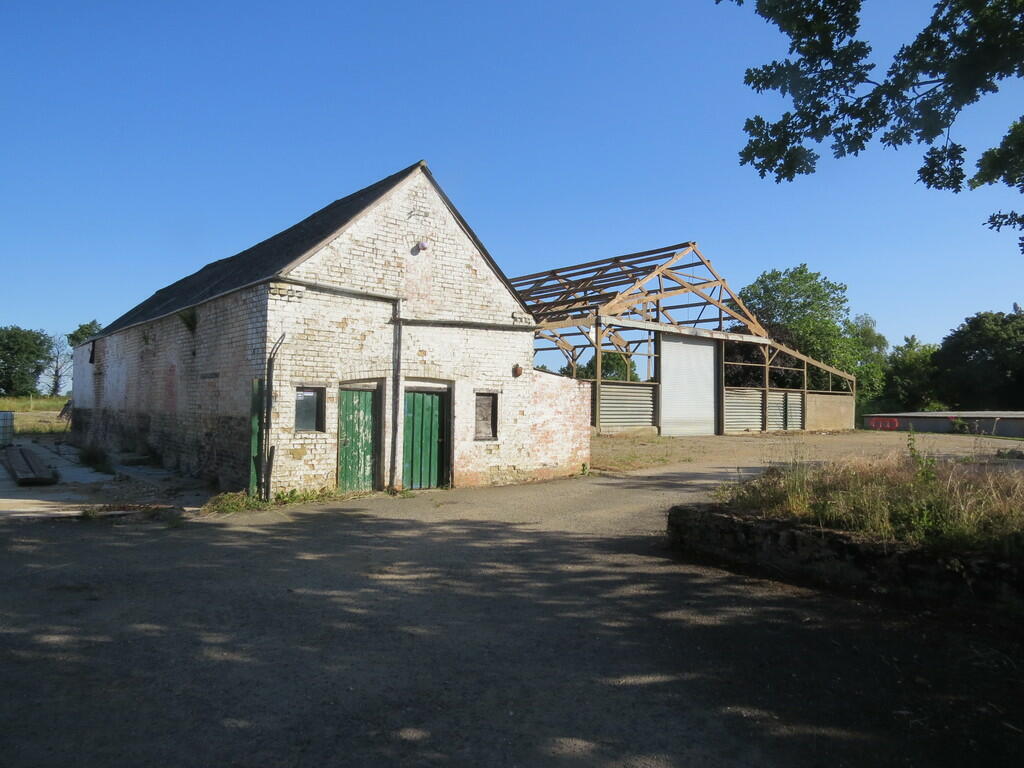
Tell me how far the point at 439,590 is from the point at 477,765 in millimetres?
2970

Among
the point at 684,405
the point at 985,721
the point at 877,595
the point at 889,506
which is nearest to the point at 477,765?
the point at 985,721

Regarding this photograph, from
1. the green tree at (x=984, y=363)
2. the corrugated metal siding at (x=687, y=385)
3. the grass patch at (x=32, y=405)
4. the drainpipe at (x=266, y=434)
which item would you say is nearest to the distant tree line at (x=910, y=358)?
the green tree at (x=984, y=363)

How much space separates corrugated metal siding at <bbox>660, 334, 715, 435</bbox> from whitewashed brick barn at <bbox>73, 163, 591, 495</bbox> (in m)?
9.84

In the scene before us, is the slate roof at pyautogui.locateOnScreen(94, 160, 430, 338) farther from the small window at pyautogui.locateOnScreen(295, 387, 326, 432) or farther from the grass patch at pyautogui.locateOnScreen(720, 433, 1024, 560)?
the grass patch at pyautogui.locateOnScreen(720, 433, 1024, 560)

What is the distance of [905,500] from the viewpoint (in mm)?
5965

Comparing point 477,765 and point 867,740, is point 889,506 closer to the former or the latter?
point 867,740

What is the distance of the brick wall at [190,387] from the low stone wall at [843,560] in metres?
7.37

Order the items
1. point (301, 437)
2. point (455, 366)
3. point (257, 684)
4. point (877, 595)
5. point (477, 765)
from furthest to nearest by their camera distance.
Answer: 1. point (455, 366)
2. point (301, 437)
3. point (877, 595)
4. point (257, 684)
5. point (477, 765)

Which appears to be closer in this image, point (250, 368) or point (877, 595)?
point (877, 595)

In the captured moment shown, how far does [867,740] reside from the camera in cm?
343

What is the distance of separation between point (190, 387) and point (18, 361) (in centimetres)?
6021

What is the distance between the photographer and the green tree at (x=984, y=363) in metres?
37.6

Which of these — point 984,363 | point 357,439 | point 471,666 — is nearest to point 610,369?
point 357,439

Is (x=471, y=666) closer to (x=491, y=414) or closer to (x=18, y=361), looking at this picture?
(x=491, y=414)
